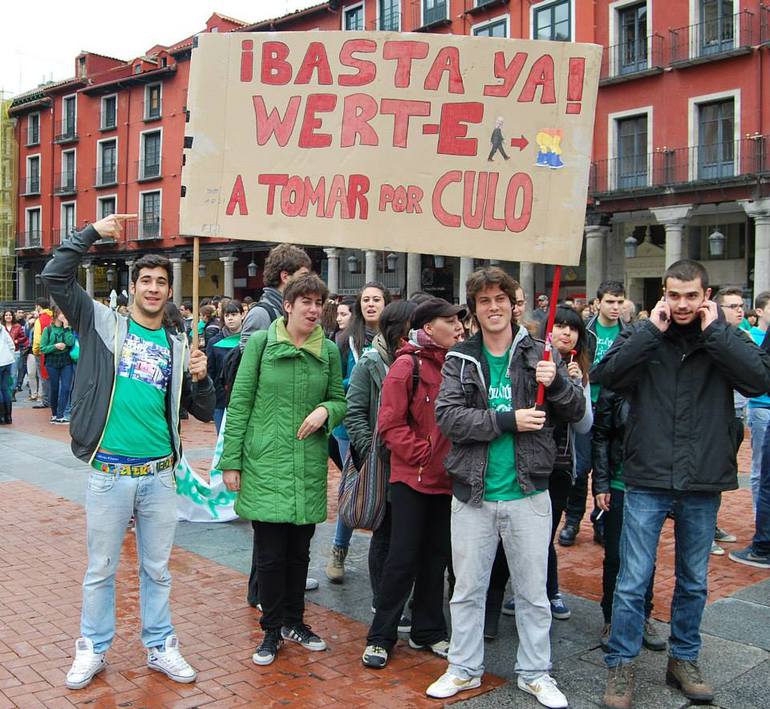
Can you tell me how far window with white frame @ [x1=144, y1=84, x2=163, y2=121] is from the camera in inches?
1500

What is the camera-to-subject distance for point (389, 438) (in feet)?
13.1

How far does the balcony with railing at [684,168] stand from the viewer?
20969mm


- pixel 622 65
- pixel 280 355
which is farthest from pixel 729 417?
pixel 622 65

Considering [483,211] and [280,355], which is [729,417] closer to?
[483,211]

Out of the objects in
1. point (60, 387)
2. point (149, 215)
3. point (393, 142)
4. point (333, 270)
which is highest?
point (149, 215)

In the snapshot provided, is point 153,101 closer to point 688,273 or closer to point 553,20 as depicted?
point 553,20

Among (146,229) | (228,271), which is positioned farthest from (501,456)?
(146,229)

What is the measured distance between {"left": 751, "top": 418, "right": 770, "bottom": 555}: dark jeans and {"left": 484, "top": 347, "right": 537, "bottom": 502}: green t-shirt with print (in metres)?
2.96

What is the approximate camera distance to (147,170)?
127 feet

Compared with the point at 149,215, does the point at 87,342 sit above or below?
below

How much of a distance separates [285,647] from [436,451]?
1308 millimetres

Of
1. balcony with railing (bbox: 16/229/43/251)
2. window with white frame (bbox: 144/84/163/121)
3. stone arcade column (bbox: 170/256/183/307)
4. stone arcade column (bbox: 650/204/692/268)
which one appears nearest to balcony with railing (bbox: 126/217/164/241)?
stone arcade column (bbox: 170/256/183/307)

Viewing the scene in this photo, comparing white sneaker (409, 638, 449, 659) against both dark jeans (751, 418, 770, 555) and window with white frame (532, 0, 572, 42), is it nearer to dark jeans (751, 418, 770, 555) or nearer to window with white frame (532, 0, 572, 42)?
dark jeans (751, 418, 770, 555)

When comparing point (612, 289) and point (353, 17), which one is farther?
point (353, 17)
